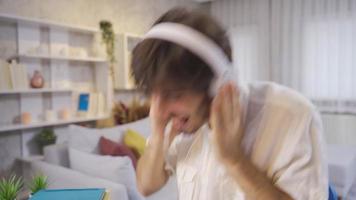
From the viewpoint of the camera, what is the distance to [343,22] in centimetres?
364

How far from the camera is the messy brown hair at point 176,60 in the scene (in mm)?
434

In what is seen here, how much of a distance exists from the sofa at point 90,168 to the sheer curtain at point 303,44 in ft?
6.39

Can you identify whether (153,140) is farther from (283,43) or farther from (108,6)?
(283,43)

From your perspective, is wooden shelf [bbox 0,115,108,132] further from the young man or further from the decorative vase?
the young man

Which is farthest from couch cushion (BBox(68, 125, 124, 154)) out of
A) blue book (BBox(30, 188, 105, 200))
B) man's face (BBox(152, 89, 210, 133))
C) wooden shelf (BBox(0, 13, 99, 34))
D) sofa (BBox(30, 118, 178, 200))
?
man's face (BBox(152, 89, 210, 133))

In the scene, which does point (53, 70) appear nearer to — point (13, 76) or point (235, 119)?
point (13, 76)

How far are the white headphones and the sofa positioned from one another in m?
0.97

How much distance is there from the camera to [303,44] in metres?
3.93

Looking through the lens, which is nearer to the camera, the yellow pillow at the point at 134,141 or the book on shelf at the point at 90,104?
the yellow pillow at the point at 134,141

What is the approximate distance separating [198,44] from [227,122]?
14cm

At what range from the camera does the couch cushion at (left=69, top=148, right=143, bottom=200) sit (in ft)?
5.41

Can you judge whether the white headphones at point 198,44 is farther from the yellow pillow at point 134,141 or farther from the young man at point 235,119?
the yellow pillow at point 134,141

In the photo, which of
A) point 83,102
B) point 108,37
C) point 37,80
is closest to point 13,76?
point 37,80

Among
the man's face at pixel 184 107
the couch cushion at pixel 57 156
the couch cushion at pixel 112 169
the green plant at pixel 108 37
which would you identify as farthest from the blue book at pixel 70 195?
the green plant at pixel 108 37
